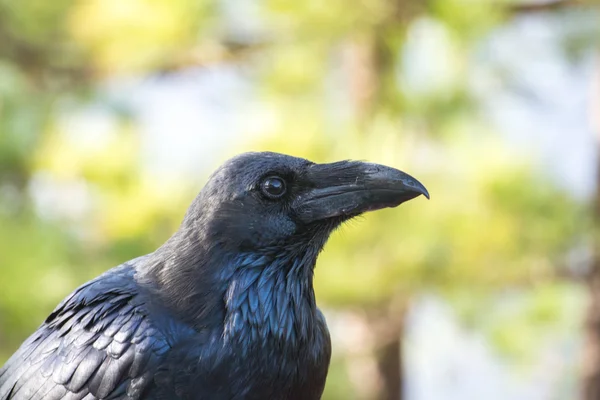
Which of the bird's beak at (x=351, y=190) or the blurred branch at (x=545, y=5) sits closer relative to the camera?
the bird's beak at (x=351, y=190)

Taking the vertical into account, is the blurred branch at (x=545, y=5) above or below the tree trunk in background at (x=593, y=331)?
above

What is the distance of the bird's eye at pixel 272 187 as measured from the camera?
55.6 inches

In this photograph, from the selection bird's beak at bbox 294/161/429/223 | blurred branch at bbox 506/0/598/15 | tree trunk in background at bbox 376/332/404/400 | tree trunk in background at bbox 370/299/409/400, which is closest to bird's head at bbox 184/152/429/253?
bird's beak at bbox 294/161/429/223

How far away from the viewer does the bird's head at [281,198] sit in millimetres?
1400

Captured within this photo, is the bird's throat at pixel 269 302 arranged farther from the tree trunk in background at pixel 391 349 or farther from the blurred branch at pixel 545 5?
the blurred branch at pixel 545 5

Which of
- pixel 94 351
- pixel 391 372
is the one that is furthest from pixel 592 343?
pixel 94 351

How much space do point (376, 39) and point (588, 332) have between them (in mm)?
2218

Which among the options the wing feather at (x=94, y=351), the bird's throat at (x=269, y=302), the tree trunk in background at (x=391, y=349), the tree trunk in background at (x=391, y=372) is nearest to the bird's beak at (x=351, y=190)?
the bird's throat at (x=269, y=302)

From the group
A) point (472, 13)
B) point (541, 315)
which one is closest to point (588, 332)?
point (541, 315)

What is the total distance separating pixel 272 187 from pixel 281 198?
0.03 m

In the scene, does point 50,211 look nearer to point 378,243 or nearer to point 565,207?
point 378,243

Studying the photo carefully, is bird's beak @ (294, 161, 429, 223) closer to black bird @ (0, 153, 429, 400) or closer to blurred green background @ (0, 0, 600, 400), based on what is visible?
black bird @ (0, 153, 429, 400)

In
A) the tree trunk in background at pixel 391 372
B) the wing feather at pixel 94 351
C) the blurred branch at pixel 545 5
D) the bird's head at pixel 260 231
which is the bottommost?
the tree trunk in background at pixel 391 372

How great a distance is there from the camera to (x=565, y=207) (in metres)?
4.31
